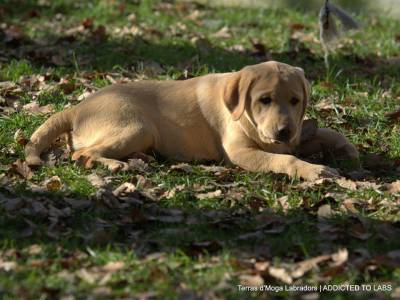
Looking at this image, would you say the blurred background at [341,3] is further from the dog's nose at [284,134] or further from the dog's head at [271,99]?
the dog's nose at [284,134]

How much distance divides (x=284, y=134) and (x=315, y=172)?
361 millimetres

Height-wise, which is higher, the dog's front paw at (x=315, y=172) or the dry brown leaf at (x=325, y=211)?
the dry brown leaf at (x=325, y=211)

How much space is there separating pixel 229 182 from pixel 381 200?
3.71ft

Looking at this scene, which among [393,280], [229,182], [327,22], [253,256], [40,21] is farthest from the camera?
[40,21]

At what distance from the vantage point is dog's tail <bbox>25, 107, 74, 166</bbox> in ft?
20.7

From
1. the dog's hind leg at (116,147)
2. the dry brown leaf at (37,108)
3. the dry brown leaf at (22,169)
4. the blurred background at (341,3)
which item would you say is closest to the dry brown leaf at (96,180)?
the dog's hind leg at (116,147)

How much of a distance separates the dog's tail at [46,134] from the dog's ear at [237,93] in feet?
4.35

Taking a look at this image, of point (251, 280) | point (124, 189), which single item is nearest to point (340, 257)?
point (251, 280)

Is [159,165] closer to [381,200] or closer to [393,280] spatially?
[381,200]

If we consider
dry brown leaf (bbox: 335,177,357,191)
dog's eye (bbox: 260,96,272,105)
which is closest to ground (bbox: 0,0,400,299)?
dry brown leaf (bbox: 335,177,357,191)

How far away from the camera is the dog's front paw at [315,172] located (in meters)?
5.90

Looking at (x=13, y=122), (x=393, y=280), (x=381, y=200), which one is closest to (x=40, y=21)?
(x=13, y=122)

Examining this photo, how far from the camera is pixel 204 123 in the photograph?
6680 millimetres

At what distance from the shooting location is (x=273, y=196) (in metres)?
5.66
